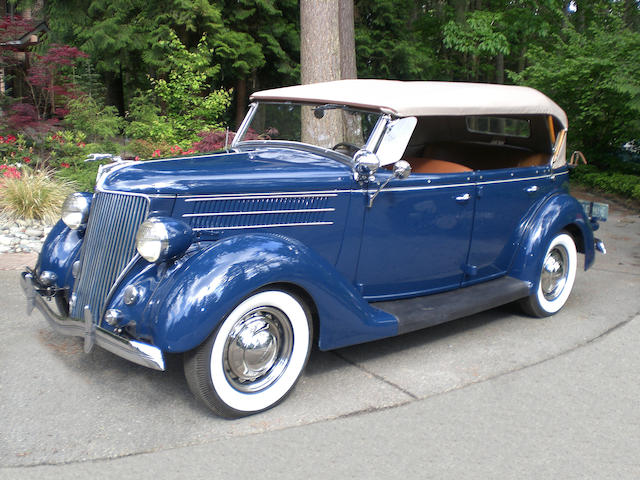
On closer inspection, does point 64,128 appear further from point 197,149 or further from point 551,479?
point 551,479

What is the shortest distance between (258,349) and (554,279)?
2.97 meters

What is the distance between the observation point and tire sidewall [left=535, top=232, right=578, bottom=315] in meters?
4.98

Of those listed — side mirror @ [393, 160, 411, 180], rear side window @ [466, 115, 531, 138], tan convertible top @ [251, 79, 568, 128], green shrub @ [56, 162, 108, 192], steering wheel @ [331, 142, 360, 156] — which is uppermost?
tan convertible top @ [251, 79, 568, 128]

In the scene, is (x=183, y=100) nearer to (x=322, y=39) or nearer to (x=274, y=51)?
(x=274, y=51)

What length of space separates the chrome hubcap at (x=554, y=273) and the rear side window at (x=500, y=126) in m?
1.12

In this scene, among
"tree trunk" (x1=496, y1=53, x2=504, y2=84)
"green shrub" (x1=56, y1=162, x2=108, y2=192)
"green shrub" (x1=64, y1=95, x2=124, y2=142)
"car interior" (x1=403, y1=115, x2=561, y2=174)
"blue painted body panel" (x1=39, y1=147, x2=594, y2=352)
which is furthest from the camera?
"tree trunk" (x1=496, y1=53, x2=504, y2=84)

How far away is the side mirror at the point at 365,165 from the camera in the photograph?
3.72 meters

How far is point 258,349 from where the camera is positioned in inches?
131

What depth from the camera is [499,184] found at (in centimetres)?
470

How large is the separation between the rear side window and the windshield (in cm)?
177

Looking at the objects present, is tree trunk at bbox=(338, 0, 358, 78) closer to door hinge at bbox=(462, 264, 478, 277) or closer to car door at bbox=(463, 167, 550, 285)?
car door at bbox=(463, 167, 550, 285)

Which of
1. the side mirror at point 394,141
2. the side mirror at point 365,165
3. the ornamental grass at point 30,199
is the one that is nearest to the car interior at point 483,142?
the side mirror at point 394,141

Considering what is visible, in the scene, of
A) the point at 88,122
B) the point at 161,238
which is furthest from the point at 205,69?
the point at 161,238

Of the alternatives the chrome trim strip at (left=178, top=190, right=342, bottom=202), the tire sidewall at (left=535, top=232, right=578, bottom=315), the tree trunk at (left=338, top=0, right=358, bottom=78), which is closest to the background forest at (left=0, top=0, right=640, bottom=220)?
the tree trunk at (left=338, top=0, right=358, bottom=78)
